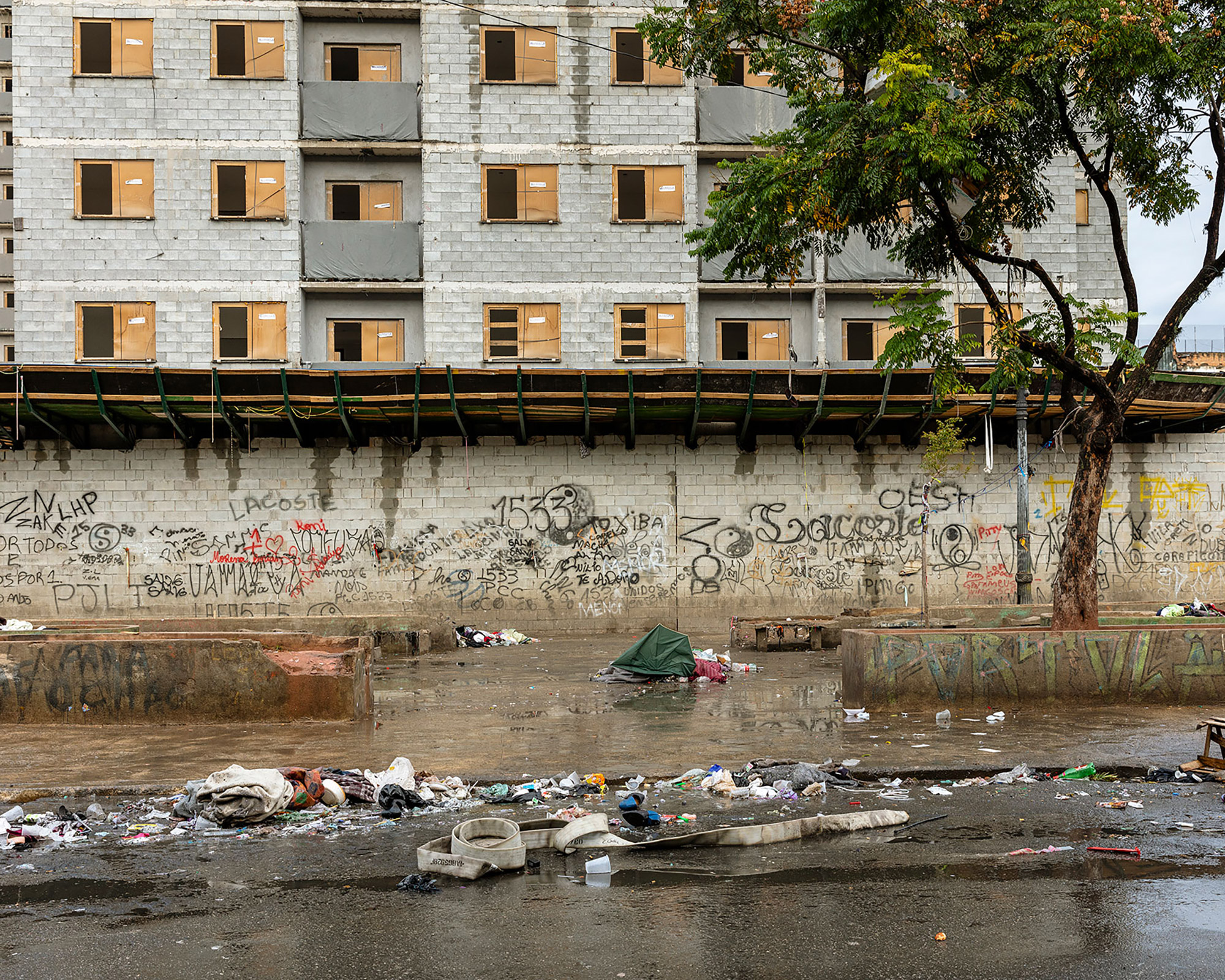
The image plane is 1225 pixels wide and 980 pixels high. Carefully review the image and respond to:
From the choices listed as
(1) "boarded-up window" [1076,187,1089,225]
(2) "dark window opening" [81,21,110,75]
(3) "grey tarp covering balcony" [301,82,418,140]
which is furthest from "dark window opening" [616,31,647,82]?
(2) "dark window opening" [81,21,110,75]

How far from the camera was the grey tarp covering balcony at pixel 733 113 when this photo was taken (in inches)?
1072

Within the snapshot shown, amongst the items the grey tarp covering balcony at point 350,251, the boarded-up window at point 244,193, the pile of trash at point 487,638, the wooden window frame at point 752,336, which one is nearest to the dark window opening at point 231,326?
the grey tarp covering balcony at point 350,251

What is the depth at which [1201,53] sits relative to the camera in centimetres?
1195

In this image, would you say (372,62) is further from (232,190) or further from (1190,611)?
(1190,611)

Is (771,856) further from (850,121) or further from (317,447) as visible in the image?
(317,447)

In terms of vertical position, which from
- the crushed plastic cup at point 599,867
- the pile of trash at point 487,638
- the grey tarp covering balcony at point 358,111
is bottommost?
the pile of trash at point 487,638

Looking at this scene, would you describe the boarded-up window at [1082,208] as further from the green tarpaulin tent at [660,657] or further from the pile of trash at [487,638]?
A: the green tarpaulin tent at [660,657]

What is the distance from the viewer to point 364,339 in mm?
26812

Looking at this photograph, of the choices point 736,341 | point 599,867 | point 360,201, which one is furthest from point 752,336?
point 599,867

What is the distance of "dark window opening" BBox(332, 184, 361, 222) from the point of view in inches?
1061

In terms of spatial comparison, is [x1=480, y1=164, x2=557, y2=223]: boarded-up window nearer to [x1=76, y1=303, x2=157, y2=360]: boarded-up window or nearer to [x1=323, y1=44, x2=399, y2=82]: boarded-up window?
[x1=323, y1=44, x2=399, y2=82]: boarded-up window

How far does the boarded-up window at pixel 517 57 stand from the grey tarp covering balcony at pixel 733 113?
382 cm

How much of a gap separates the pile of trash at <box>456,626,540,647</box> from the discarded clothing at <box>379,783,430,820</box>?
14028mm

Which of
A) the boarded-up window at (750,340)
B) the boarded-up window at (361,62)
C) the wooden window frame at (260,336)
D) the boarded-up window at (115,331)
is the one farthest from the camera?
the boarded-up window at (750,340)
